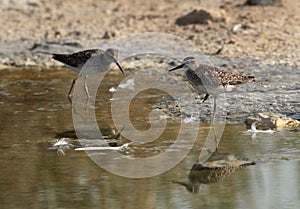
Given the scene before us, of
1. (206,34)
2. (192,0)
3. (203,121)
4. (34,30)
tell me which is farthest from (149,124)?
(192,0)

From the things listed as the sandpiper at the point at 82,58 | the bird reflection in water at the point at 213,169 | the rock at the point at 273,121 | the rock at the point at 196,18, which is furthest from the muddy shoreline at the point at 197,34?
the bird reflection in water at the point at 213,169

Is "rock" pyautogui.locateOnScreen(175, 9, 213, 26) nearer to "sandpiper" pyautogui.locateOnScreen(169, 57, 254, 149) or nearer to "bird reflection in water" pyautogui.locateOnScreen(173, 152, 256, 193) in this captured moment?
"sandpiper" pyautogui.locateOnScreen(169, 57, 254, 149)

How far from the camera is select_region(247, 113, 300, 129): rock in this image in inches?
330

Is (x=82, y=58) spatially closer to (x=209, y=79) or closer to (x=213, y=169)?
(x=209, y=79)

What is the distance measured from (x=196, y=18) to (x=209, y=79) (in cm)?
565

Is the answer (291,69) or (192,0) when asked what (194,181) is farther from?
(192,0)

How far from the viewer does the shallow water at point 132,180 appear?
6090 mm

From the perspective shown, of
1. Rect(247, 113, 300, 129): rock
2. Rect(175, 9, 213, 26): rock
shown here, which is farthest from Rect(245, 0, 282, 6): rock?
Rect(247, 113, 300, 129): rock

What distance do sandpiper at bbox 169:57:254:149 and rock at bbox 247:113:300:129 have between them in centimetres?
51

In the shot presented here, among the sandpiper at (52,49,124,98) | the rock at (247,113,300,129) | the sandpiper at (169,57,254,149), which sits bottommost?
the rock at (247,113,300,129)

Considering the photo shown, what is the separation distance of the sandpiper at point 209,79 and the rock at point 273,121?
51cm

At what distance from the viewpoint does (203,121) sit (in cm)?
892

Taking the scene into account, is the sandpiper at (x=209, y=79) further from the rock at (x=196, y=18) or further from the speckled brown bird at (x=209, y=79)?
the rock at (x=196, y=18)

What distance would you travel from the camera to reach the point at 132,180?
669 cm
